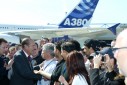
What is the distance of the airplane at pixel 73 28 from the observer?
26016mm

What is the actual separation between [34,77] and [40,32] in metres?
21.2

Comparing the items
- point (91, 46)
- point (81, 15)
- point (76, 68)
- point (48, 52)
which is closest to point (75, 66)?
point (76, 68)

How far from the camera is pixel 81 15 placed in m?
31.6

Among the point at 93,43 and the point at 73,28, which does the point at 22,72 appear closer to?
the point at 93,43

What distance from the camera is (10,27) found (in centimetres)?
2919

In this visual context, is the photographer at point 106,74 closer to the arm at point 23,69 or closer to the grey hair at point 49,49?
the arm at point 23,69

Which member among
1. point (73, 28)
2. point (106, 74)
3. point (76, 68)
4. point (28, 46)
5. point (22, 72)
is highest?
point (28, 46)

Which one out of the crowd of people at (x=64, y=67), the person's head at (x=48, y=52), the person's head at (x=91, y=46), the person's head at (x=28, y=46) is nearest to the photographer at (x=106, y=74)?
the crowd of people at (x=64, y=67)

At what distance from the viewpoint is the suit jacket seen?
4.69 metres

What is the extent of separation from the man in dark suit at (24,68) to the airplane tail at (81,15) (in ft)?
82.1

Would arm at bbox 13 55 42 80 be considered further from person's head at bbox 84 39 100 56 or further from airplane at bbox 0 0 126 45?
airplane at bbox 0 0 126 45

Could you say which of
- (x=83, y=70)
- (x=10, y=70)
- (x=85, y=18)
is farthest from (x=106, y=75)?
(x=85, y=18)

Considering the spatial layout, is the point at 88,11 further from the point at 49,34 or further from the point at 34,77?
the point at 34,77

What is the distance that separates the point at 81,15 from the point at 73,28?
5467 millimetres
